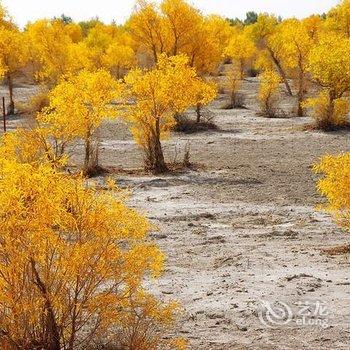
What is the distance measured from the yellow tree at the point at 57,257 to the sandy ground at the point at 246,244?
70.7 inches

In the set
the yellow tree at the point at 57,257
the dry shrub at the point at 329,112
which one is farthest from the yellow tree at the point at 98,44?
the yellow tree at the point at 57,257

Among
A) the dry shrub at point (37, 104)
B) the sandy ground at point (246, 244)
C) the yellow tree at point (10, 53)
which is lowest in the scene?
the sandy ground at point (246, 244)

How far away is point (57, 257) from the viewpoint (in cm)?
685

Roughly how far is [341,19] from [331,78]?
Answer: 75.7 ft

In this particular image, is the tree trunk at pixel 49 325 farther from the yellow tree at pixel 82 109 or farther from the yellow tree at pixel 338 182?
the yellow tree at pixel 82 109

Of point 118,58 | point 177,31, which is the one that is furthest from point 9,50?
point 118,58

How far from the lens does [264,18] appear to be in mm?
68312

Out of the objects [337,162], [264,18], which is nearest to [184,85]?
[337,162]

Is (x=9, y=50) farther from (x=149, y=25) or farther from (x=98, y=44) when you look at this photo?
(x=98, y=44)

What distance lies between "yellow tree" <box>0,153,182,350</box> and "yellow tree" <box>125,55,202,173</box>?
13570 mm

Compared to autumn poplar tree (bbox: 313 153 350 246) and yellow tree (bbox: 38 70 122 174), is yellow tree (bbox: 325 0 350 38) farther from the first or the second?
autumn poplar tree (bbox: 313 153 350 246)

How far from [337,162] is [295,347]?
487 cm

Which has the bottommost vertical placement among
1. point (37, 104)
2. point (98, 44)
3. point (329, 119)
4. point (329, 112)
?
point (329, 119)

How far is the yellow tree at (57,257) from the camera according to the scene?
20.6 ft
